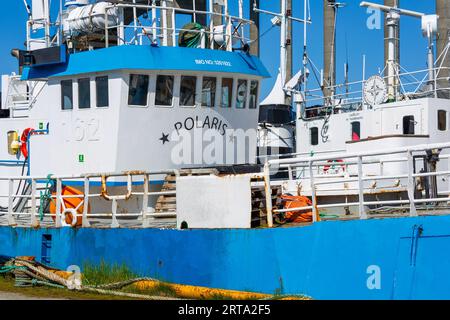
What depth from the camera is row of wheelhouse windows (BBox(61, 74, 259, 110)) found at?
15.2m

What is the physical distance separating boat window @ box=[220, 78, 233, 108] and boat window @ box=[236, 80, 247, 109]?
0.64 feet

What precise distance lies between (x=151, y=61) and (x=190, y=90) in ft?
3.28

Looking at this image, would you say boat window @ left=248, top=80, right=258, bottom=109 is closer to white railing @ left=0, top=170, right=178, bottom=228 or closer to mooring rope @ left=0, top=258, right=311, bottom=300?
white railing @ left=0, top=170, right=178, bottom=228

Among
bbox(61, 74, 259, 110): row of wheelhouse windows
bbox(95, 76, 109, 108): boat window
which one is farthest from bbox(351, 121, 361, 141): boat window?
bbox(95, 76, 109, 108): boat window

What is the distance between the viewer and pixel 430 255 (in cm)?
1014

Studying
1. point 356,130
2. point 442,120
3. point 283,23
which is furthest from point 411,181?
point 283,23

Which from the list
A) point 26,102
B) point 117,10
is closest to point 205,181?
point 117,10

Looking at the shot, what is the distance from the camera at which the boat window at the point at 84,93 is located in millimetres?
15673

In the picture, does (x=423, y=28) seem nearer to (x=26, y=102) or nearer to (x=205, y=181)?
(x=26, y=102)

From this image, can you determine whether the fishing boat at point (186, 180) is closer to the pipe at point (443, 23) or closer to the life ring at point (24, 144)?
the life ring at point (24, 144)

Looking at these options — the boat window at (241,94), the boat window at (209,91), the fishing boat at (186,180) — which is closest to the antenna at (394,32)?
the fishing boat at (186,180)

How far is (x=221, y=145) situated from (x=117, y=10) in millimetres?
3174

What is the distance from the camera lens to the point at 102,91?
606 inches

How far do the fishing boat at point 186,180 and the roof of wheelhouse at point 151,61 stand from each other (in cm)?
3
